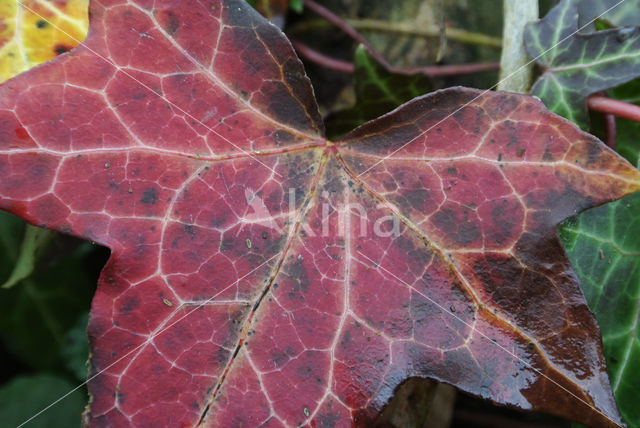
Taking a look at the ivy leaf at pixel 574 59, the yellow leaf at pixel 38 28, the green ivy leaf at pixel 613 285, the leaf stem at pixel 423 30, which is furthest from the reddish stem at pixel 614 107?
the yellow leaf at pixel 38 28

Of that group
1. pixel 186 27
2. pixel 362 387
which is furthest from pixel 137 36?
pixel 362 387

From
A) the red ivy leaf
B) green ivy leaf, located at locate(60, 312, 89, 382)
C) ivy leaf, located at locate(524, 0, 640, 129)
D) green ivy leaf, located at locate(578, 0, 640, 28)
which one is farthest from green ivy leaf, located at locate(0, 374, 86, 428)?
green ivy leaf, located at locate(578, 0, 640, 28)

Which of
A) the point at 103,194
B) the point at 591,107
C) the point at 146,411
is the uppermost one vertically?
the point at 591,107

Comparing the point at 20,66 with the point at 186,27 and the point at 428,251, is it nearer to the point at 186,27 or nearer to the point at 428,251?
the point at 186,27

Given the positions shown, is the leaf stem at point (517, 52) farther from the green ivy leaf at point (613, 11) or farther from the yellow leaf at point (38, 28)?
the yellow leaf at point (38, 28)

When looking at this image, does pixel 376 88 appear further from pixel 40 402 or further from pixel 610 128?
pixel 40 402

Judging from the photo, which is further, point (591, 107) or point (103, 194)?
point (591, 107)
